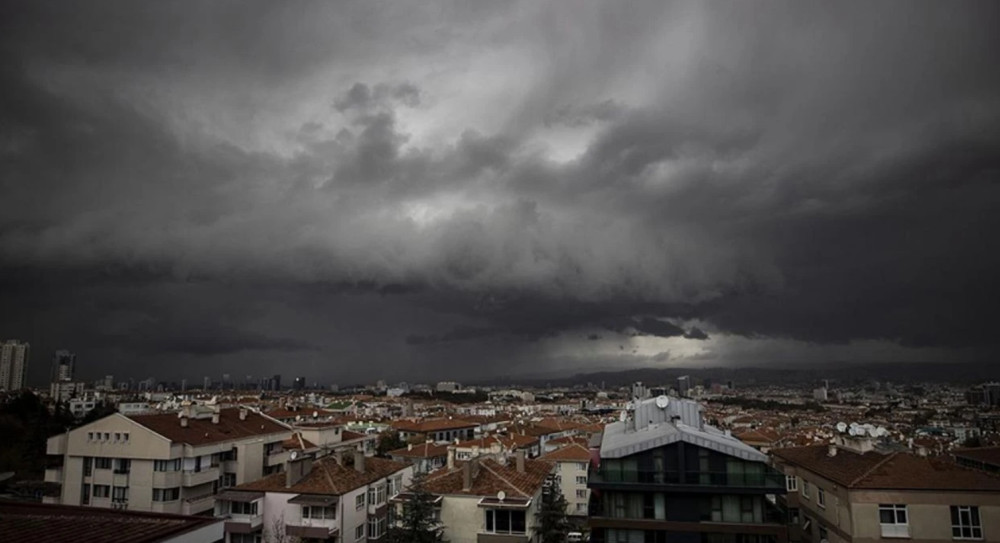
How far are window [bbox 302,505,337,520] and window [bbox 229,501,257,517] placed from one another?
121 inches

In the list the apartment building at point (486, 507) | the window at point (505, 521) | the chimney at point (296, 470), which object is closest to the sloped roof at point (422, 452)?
the chimney at point (296, 470)

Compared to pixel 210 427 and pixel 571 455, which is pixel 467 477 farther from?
pixel 571 455

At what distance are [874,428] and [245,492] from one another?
4049 centimetres

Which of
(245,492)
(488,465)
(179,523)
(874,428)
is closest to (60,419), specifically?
(245,492)

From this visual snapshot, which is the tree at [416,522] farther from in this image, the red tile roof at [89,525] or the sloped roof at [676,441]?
the red tile roof at [89,525]

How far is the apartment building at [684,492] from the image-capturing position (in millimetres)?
32406

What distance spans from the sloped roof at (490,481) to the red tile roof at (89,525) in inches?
857

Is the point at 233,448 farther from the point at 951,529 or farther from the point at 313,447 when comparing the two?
the point at 951,529

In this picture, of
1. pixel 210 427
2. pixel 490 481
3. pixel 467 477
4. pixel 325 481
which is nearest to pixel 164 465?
pixel 210 427

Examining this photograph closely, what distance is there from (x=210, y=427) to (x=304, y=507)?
66.5 feet

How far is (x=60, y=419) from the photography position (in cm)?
10169

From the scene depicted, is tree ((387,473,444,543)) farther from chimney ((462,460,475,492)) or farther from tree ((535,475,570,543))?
tree ((535,475,570,543))

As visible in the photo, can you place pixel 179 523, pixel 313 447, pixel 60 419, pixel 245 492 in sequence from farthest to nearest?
pixel 60 419 < pixel 313 447 < pixel 245 492 < pixel 179 523

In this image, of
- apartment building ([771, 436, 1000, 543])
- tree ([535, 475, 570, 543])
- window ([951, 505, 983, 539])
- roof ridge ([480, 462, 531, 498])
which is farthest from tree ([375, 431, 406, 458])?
window ([951, 505, 983, 539])
